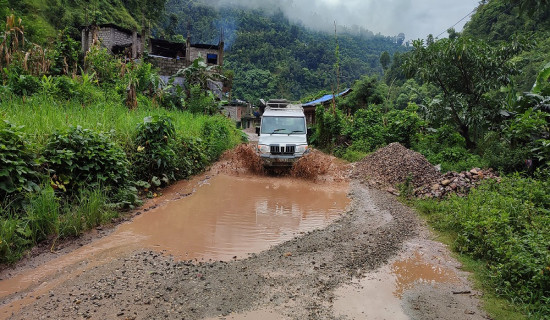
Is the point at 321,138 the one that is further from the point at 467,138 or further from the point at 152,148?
the point at 152,148

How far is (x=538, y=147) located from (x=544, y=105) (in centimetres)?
240

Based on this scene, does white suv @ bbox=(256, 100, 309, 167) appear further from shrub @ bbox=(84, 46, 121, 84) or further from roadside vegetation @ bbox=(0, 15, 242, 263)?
shrub @ bbox=(84, 46, 121, 84)

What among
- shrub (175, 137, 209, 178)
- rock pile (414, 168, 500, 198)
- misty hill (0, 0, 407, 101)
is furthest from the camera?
misty hill (0, 0, 407, 101)

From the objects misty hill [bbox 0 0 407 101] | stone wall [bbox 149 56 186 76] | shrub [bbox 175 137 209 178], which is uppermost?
misty hill [bbox 0 0 407 101]

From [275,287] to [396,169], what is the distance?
299 inches

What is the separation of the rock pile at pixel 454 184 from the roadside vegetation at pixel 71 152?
6351 millimetres

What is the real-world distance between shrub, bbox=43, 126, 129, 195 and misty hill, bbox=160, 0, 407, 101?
134 feet

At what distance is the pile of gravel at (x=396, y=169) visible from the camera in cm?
926

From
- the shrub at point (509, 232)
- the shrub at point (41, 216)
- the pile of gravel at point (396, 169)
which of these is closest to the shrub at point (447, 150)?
the pile of gravel at point (396, 169)

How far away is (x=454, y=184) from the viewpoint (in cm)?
776

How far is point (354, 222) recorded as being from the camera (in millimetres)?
6684

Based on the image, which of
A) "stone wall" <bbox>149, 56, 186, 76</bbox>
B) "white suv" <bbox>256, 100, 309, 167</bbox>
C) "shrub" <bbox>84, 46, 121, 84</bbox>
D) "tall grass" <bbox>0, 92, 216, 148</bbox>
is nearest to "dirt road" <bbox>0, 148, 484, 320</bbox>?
"tall grass" <bbox>0, 92, 216, 148</bbox>

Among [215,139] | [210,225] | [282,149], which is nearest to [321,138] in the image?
[215,139]

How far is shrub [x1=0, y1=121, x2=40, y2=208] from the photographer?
4656 mm
